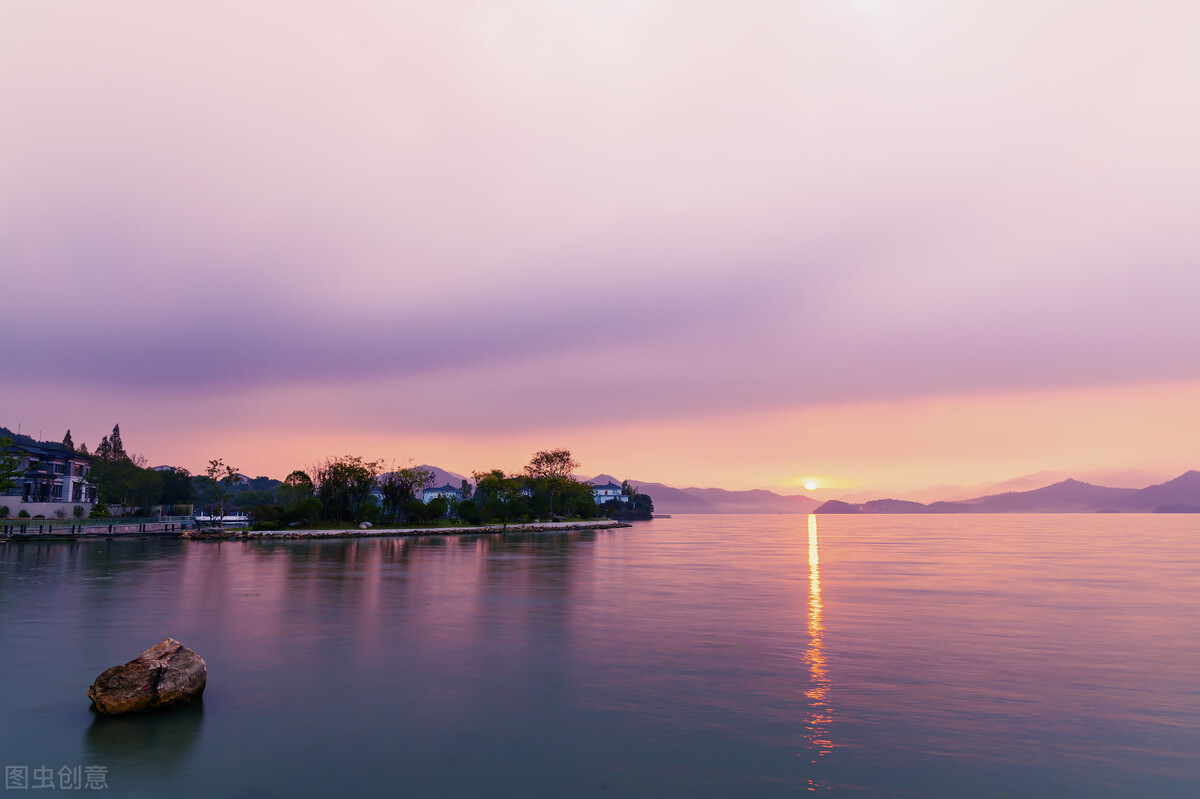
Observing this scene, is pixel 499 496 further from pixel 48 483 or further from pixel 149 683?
pixel 149 683

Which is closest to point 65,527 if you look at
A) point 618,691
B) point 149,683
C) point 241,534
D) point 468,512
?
point 241,534

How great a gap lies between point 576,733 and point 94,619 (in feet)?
87.3

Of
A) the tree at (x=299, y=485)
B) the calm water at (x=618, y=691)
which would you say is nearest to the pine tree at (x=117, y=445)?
the tree at (x=299, y=485)

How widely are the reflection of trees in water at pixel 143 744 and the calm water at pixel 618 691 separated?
0.26ft

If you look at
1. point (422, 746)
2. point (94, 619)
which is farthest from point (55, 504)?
point (422, 746)

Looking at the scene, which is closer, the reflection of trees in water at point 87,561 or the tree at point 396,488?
the reflection of trees in water at point 87,561

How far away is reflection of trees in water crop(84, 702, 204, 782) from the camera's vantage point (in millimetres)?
13570

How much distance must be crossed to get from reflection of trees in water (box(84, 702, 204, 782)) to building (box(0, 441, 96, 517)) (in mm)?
113536

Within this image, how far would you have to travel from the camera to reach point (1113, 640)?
27.9m

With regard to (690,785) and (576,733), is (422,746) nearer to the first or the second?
(576,733)

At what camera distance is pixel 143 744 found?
15.1 m

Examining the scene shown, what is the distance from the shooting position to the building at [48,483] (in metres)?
105

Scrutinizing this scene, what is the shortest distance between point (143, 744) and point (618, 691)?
11547mm

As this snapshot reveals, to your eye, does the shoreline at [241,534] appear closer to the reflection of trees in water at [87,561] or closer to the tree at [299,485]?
the reflection of trees in water at [87,561]
